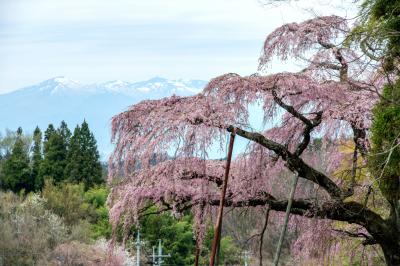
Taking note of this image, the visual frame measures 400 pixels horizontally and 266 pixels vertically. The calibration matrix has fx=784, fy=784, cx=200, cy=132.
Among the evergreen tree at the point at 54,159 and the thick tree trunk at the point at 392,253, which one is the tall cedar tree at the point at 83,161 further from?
the thick tree trunk at the point at 392,253

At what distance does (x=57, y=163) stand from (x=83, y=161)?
304 centimetres

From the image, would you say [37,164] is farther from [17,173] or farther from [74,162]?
[74,162]

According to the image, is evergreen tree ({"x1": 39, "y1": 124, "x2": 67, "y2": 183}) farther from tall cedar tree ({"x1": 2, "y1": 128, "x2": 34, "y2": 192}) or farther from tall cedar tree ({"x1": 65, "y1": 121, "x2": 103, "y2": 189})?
tall cedar tree ({"x1": 2, "y1": 128, "x2": 34, "y2": 192})

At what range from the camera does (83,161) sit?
54.5 metres

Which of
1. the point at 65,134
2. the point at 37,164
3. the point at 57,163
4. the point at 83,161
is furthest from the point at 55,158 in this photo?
the point at 83,161

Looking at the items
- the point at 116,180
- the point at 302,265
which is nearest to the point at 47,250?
the point at 302,265

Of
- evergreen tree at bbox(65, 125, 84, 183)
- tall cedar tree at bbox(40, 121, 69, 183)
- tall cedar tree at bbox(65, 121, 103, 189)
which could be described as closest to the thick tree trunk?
tall cedar tree at bbox(65, 121, 103, 189)

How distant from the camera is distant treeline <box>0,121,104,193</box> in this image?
179 feet

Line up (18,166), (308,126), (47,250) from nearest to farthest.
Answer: (308,126), (47,250), (18,166)

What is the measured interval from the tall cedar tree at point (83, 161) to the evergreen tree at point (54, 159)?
1.23 m

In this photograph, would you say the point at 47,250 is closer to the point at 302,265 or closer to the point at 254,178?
the point at 302,265

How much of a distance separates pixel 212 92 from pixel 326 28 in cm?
310

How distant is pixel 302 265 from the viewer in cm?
1638

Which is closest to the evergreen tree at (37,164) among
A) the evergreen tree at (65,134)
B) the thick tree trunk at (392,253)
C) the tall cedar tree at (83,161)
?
the evergreen tree at (65,134)
